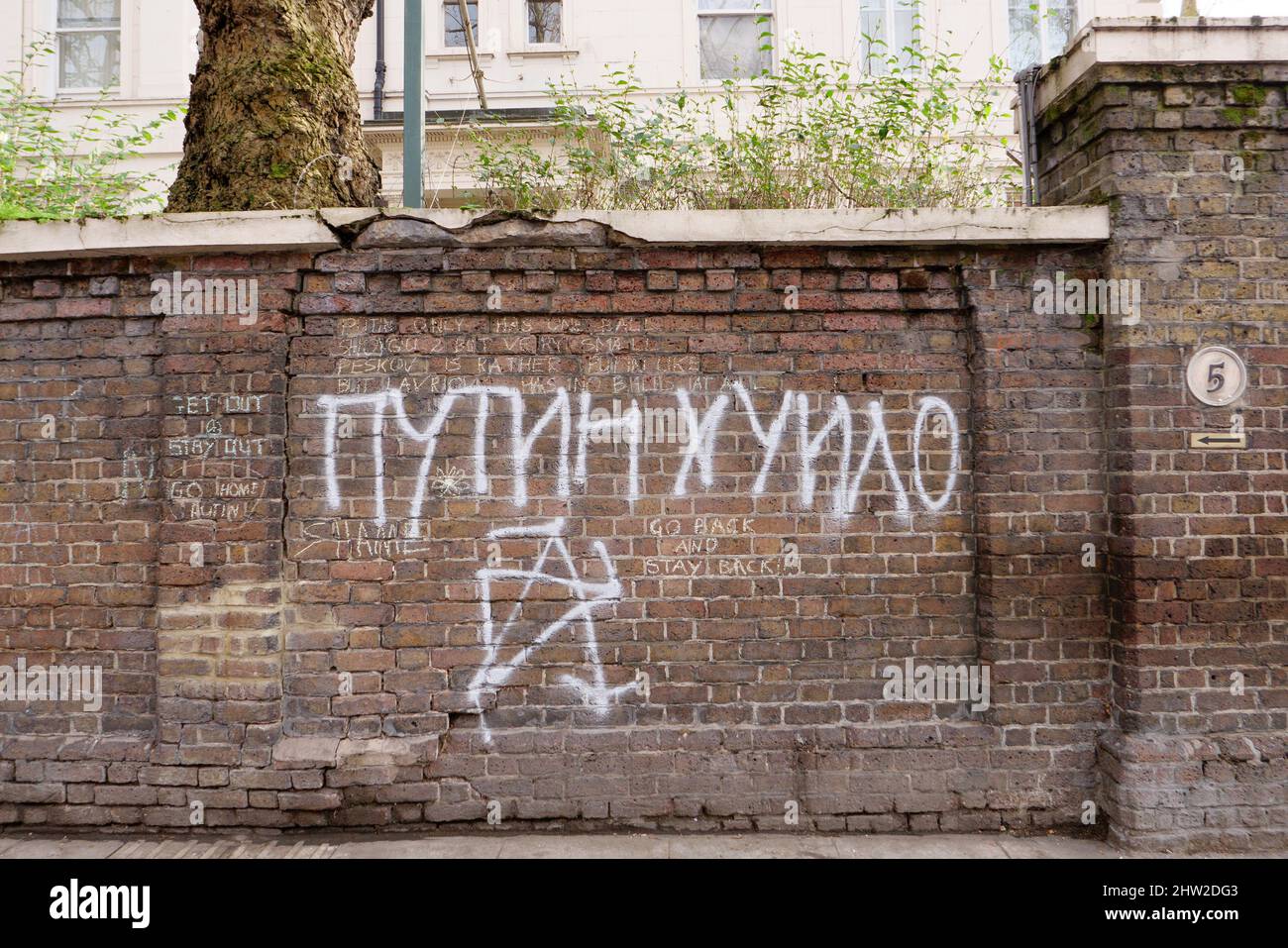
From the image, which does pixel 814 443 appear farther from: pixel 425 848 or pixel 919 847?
pixel 425 848

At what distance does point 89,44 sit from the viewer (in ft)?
35.3

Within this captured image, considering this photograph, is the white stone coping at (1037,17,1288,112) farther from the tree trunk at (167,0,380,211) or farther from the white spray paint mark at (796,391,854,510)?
the tree trunk at (167,0,380,211)

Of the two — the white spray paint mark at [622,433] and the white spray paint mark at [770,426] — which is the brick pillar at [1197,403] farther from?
the white spray paint mark at [622,433]

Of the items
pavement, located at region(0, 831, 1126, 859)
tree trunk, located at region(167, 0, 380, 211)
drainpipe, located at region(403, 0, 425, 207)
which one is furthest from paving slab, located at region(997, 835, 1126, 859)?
tree trunk, located at region(167, 0, 380, 211)

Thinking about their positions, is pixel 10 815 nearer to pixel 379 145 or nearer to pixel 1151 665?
pixel 1151 665

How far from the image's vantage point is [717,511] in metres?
3.80

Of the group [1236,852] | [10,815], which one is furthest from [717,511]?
[10,815]

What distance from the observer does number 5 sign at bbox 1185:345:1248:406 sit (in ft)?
12.0

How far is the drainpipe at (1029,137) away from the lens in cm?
420

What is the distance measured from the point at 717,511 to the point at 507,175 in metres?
2.14

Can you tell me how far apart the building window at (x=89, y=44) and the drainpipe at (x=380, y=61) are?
3559mm

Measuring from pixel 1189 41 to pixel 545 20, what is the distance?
8535 mm

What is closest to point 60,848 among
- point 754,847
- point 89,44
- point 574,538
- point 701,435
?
point 574,538

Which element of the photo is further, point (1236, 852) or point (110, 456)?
point (110, 456)
